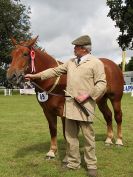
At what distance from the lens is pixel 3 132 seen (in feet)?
42.4

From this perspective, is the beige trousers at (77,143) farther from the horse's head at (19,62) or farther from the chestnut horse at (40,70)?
the horse's head at (19,62)

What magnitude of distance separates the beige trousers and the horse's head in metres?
A: 1.20

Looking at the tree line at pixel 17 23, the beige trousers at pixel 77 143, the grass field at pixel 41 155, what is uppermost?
the tree line at pixel 17 23

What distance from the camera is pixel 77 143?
7613mm

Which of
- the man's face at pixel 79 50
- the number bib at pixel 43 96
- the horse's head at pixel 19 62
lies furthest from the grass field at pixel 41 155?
the man's face at pixel 79 50

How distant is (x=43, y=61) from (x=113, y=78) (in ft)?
8.24

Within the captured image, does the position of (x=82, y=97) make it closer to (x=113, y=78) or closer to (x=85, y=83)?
(x=85, y=83)

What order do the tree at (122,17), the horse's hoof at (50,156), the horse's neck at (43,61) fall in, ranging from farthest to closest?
the tree at (122,17) < the horse's hoof at (50,156) < the horse's neck at (43,61)

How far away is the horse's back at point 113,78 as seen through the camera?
10.3 m

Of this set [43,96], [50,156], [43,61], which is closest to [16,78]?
[43,96]

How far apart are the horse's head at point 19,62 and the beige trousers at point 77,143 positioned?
1.20 m

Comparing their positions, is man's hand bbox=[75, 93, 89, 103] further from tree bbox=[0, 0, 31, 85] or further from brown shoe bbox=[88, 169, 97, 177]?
tree bbox=[0, 0, 31, 85]

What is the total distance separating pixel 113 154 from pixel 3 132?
15.4ft

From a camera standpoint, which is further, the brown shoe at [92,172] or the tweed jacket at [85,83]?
the brown shoe at [92,172]
